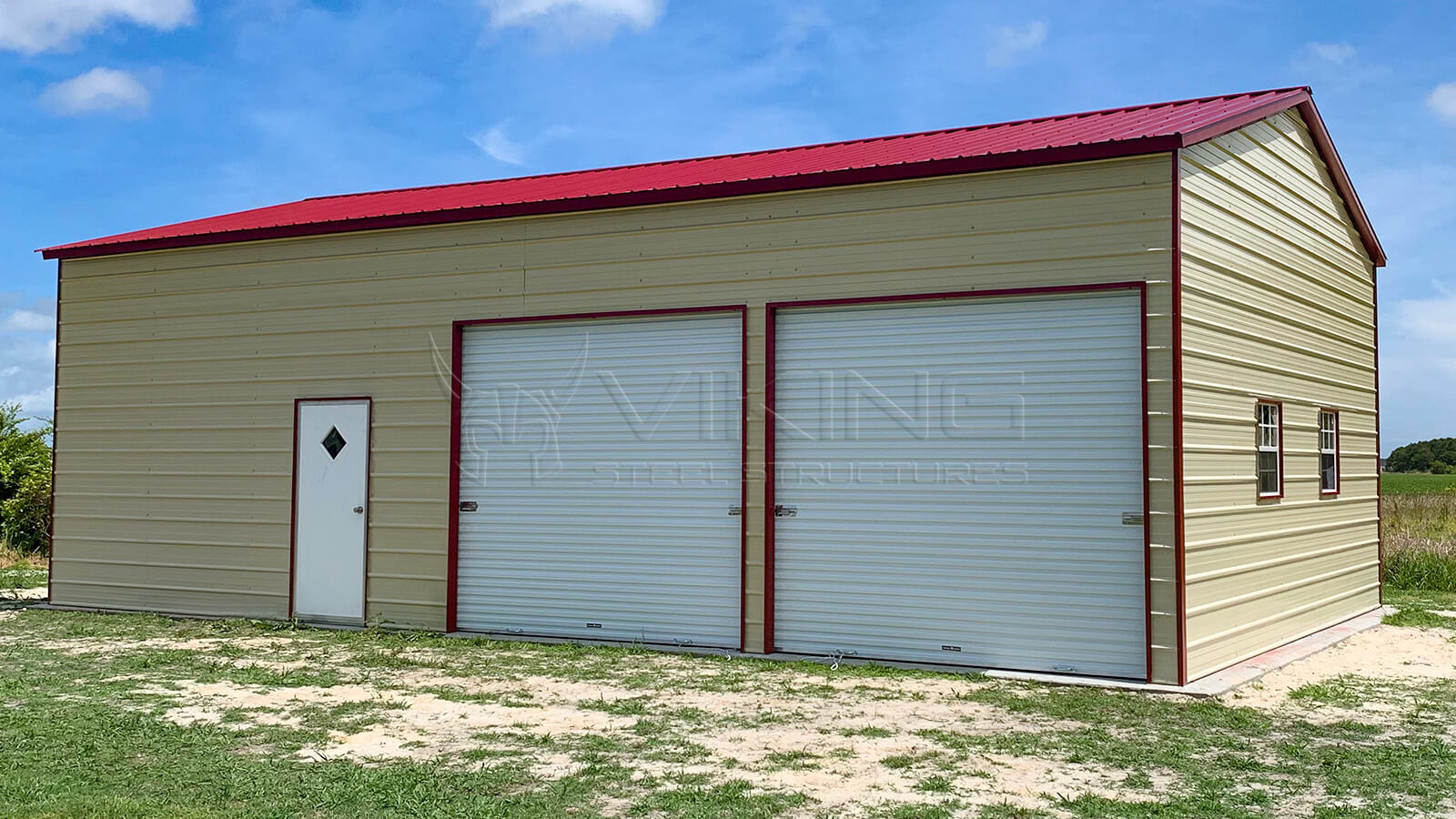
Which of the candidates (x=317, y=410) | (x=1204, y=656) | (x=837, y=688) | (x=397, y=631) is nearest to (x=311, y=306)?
(x=317, y=410)

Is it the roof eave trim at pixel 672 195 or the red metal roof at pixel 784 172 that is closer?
the roof eave trim at pixel 672 195

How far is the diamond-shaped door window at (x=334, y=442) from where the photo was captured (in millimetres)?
11883

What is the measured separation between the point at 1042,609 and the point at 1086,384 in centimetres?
165

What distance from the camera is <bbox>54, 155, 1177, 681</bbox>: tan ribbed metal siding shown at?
9211 mm

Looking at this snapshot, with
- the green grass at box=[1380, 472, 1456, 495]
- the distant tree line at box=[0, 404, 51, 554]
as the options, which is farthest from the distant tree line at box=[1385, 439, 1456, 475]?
the distant tree line at box=[0, 404, 51, 554]

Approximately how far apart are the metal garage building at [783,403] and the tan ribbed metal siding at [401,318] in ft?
0.10

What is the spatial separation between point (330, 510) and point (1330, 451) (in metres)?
9.78

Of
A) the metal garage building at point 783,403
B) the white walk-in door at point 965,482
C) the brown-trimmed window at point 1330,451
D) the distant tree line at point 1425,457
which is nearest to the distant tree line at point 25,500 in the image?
the metal garage building at point 783,403

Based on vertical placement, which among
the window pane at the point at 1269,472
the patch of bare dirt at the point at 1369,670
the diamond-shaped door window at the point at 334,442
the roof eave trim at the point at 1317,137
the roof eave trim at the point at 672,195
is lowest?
the patch of bare dirt at the point at 1369,670

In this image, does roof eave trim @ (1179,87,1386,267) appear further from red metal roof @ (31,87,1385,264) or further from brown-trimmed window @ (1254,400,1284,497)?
brown-trimmed window @ (1254,400,1284,497)

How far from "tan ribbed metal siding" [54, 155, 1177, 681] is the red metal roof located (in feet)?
0.46

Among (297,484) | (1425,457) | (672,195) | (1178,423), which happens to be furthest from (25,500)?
(1425,457)

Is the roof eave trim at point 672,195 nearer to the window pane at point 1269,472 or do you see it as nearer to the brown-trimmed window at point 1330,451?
the window pane at point 1269,472

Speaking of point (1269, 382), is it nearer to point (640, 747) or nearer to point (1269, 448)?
point (1269, 448)
